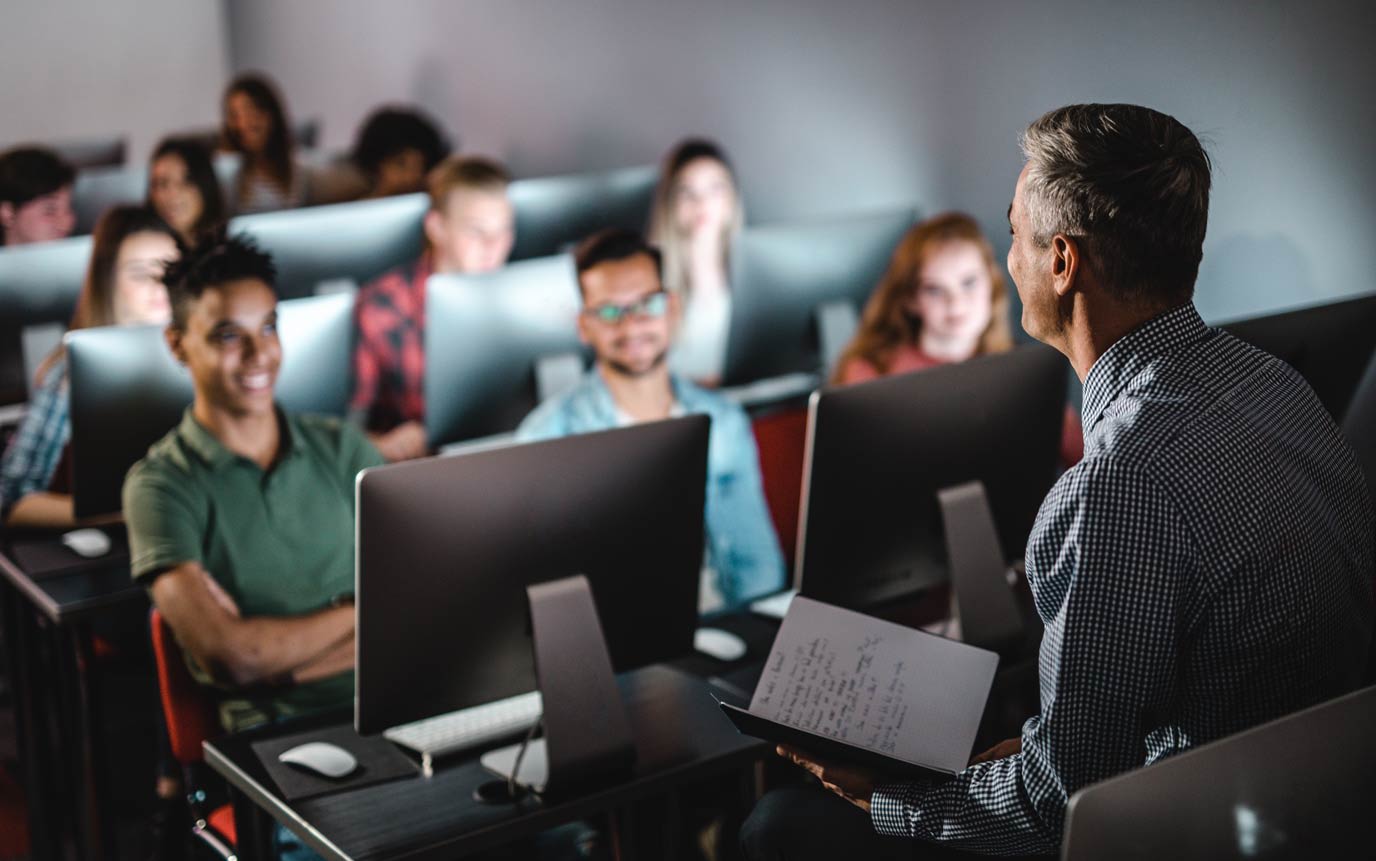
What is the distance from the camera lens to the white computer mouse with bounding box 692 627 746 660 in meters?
2.12

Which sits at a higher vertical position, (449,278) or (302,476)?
(449,278)

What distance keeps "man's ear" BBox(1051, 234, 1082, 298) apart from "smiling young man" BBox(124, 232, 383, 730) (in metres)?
1.25

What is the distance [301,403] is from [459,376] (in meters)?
0.35

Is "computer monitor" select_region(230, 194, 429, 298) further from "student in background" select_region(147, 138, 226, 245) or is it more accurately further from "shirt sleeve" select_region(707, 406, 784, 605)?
"shirt sleeve" select_region(707, 406, 784, 605)

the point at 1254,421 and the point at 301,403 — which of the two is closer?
the point at 1254,421

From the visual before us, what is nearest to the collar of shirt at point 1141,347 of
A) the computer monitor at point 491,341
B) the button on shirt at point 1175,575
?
the button on shirt at point 1175,575

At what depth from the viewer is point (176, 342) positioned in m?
2.31

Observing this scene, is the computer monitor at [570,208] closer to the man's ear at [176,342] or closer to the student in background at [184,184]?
the student in background at [184,184]

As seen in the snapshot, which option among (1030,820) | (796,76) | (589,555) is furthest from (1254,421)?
(796,76)

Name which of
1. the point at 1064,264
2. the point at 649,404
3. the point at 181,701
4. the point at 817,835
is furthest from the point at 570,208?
the point at 1064,264

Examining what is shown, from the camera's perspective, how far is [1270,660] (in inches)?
50.9

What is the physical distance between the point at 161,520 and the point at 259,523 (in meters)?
0.16

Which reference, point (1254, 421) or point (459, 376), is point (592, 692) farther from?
point (459, 376)

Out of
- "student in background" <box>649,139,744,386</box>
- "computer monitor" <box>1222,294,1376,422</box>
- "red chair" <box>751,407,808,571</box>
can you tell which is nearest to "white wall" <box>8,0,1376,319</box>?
"computer monitor" <box>1222,294,1376,422</box>
